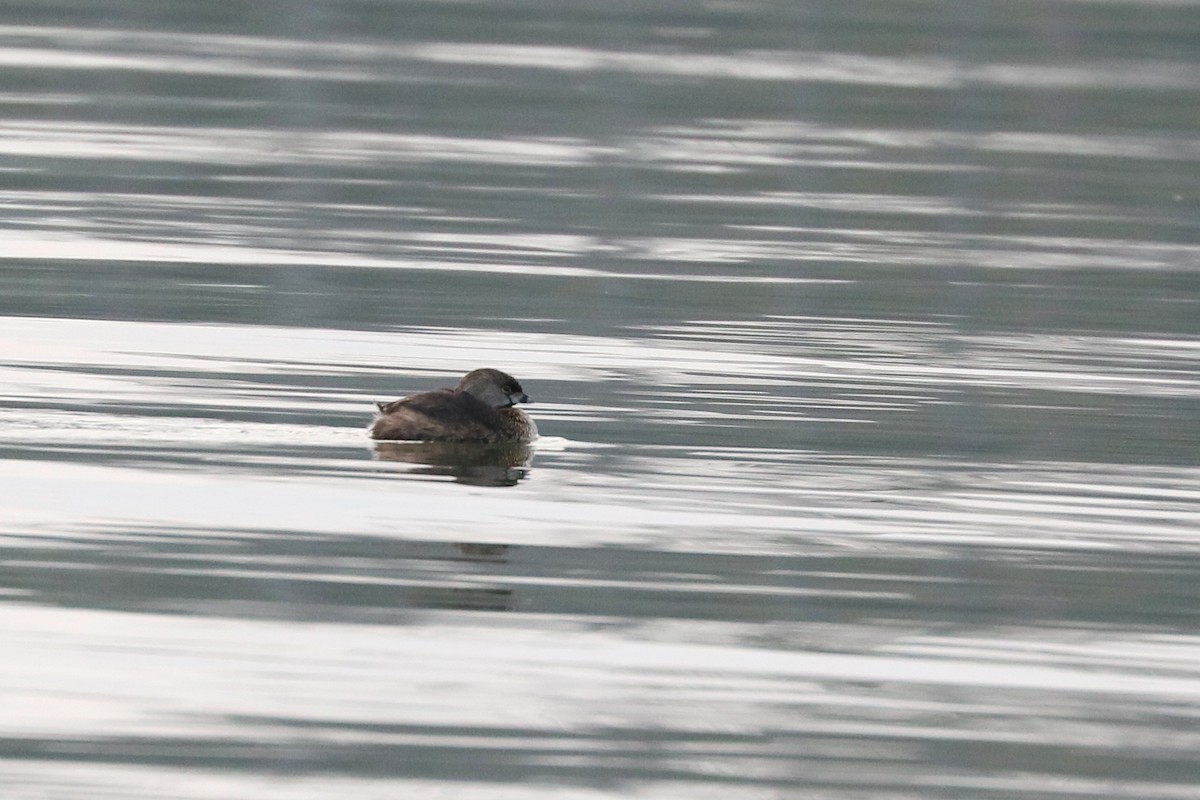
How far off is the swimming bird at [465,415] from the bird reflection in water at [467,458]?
40 mm

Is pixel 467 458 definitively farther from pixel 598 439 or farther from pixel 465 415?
pixel 598 439

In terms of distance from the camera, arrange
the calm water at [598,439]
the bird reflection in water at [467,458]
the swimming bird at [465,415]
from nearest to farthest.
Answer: the calm water at [598,439]
the bird reflection in water at [467,458]
the swimming bird at [465,415]

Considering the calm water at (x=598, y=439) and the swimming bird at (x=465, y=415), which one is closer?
the calm water at (x=598, y=439)

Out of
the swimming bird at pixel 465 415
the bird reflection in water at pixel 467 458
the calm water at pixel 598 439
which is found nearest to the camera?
the calm water at pixel 598 439

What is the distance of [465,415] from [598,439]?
576mm

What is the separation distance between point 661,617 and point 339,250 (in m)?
7.90

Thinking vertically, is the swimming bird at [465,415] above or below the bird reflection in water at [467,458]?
above

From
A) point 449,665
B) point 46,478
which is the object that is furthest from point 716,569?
point 46,478

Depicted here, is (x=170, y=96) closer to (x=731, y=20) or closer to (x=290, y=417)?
(x=731, y=20)

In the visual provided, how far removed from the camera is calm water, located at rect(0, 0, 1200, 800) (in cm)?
719

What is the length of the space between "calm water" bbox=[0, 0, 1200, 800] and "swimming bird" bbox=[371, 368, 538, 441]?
0.32ft

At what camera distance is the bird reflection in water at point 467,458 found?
34.6 ft

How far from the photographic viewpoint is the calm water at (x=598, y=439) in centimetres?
719

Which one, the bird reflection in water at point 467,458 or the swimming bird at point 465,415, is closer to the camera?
the bird reflection in water at point 467,458
